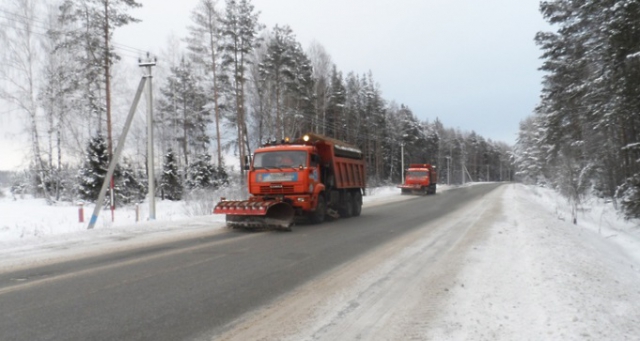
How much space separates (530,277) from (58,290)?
643cm

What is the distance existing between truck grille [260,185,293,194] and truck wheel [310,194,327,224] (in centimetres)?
124

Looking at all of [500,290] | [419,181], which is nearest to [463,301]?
[500,290]

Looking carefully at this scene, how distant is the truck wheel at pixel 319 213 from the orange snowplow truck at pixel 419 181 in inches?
1045

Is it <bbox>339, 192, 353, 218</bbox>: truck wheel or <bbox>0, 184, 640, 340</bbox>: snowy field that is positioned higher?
<bbox>339, 192, 353, 218</bbox>: truck wheel

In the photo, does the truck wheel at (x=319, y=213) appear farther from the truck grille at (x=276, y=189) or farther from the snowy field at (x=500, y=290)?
the snowy field at (x=500, y=290)

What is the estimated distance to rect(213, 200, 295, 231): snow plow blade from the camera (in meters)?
12.8

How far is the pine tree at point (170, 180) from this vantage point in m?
37.8

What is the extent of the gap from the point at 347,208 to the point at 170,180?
24263 mm

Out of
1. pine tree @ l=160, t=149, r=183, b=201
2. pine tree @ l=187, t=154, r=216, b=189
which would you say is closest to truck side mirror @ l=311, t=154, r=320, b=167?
pine tree @ l=187, t=154, r=216, b=189

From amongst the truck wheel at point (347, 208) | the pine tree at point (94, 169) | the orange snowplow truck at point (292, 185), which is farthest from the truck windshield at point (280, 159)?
the pine tree at point (94, 169)

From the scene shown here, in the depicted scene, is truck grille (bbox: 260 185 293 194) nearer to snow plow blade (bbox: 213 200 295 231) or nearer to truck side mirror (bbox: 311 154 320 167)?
snow plow blade (bbox: 213 200 295 231)

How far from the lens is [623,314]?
498cm

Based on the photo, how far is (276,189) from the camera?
46.4 feet

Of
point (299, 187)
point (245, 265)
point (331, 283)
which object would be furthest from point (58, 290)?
point (299, 187)
